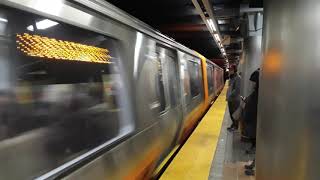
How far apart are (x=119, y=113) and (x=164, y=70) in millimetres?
2047

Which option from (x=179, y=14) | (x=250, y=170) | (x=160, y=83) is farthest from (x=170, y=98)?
(x=179, y=14)

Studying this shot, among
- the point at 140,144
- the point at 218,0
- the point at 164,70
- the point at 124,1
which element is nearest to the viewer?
the point at 140,144

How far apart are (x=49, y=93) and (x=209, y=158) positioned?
2488 mm

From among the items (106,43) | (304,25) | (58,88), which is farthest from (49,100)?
(304,25)

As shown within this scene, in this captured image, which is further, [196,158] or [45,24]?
[196,158]

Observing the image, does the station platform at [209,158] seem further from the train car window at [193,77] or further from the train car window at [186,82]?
the train car window at [193,77]

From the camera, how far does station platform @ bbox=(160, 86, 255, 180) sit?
3.51 metres

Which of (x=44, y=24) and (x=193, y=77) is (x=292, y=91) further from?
(x=193, y=77)

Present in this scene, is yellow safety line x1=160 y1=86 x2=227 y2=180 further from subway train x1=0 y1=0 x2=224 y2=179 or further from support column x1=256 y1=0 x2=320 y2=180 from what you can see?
support column x1=256 y1=0 x2=320 y2=180

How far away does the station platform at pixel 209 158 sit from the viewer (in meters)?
3.51

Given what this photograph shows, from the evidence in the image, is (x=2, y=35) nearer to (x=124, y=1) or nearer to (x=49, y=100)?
(x=49, y=100)

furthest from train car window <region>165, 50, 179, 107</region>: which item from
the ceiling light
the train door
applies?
the ceiling light

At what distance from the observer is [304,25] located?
154cm

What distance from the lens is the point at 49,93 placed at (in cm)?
211
